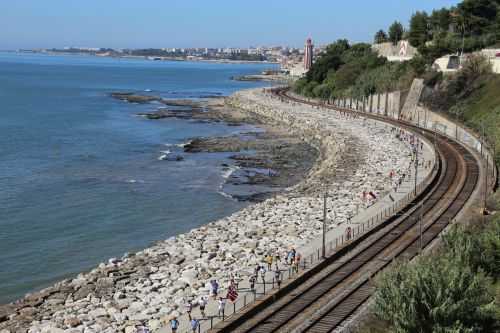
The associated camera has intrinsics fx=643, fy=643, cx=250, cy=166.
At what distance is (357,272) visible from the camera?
26234 mm

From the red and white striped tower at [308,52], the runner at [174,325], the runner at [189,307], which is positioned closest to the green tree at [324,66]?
the red and white striped tower at [308,52]

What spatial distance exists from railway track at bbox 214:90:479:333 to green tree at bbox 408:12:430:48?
5631cm

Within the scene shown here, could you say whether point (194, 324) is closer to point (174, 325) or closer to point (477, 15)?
point (174, 325)

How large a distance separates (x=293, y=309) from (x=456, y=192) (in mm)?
21442

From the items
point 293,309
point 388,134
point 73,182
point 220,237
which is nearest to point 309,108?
point 388,134

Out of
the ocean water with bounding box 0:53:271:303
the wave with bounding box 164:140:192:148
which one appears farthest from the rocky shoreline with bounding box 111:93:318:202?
the ocean water with bounding box 0:53:271:303

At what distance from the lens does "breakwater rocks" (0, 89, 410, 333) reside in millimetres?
23047

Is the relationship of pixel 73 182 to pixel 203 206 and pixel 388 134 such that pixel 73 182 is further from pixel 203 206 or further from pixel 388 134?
pixel 388 134

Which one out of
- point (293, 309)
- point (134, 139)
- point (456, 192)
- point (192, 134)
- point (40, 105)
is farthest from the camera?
point (40, 105)

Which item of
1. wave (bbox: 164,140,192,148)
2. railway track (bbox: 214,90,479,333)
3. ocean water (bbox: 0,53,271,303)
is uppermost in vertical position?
railway track (bbox: 214,90,479,333)

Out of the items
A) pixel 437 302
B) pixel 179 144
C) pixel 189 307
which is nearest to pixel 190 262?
pixel 189 307

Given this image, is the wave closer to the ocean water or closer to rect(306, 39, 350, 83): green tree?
the ocean water

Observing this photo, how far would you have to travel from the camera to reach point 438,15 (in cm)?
9981

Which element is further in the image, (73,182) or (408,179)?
(73,182)
